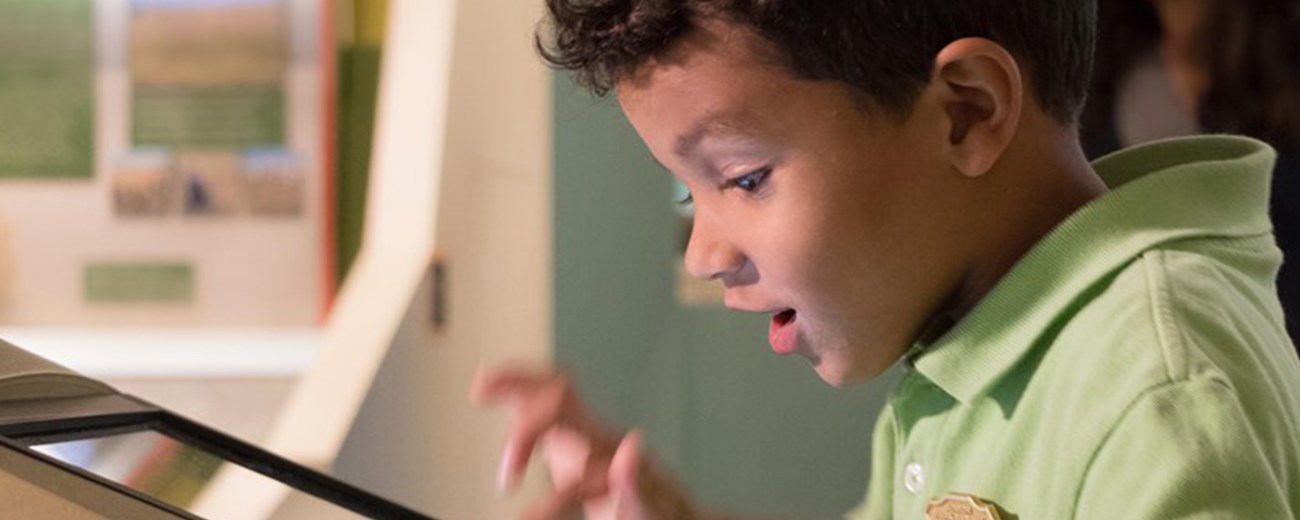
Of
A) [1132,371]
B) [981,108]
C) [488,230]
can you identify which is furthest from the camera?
[488,230]

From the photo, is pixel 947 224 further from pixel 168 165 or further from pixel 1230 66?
pixel 168 165

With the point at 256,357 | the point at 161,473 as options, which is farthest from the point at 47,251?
the point at 161,473

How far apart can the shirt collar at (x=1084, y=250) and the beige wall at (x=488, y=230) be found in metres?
1.03

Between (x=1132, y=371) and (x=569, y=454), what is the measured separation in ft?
0.89

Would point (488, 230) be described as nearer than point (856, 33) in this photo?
No

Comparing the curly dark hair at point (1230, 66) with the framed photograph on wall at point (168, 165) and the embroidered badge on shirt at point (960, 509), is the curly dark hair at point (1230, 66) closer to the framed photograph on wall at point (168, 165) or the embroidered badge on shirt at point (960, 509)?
the framed photograph on wall at point (168, 165)

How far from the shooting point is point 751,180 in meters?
0.67

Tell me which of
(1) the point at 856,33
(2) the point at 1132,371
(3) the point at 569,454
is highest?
(1) the point at 856,33

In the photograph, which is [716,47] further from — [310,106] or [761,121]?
[310,106]

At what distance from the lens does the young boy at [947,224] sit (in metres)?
0.63

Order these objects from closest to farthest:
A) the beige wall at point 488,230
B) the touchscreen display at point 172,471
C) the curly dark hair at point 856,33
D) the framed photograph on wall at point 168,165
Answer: the touchscreen display at point 172,471 < the curly dark hair at point 856,33 < the beige wall at point 488,230 < the framed photograph on wall at point 168,165

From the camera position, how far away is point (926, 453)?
750mm

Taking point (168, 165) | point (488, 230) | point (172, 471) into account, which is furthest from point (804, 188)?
point (168, 165)

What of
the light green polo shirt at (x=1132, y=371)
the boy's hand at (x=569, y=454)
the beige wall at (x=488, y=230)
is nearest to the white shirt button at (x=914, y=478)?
the light green polo shirt at (x=1132, y=371)
